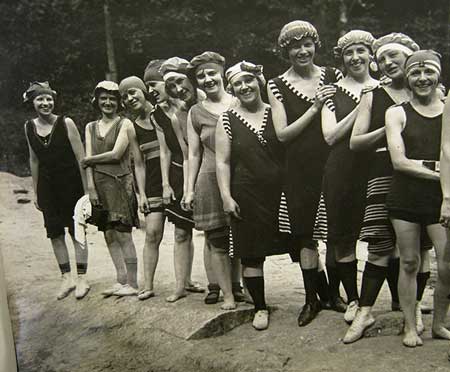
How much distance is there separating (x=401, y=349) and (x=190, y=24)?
5.12 feet

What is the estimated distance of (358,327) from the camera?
2.78 metres

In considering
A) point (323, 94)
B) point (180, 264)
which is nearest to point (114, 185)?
point (180, 264)

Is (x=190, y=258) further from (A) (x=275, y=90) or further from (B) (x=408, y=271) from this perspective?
(B) (x=408, y=271)

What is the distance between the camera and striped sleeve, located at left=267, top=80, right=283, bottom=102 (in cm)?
286

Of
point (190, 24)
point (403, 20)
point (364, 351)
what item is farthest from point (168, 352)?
point (403, 20)

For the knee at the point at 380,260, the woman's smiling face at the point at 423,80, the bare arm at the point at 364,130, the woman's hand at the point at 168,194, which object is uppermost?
the woman's smiling face at the point at 423,80

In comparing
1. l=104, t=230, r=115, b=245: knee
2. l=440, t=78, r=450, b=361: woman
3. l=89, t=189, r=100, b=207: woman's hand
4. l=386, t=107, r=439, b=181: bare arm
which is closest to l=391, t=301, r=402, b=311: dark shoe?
l=440, t=78, r=450, b=361: woman

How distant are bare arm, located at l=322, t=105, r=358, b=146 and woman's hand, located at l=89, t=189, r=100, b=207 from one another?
1056mm

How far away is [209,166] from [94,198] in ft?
1.83

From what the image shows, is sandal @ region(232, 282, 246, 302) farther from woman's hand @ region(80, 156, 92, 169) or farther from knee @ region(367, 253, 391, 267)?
woman's hand @ region(80, 156, 92, 169)

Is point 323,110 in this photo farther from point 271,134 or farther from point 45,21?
point 45,21

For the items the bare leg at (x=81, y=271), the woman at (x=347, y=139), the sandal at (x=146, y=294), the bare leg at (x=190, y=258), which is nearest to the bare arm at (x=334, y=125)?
the woman at (x=347, y=139)

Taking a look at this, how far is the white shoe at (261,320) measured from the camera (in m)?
2.91

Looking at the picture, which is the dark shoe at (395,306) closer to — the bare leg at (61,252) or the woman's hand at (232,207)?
the woman's hand at (232,207)
